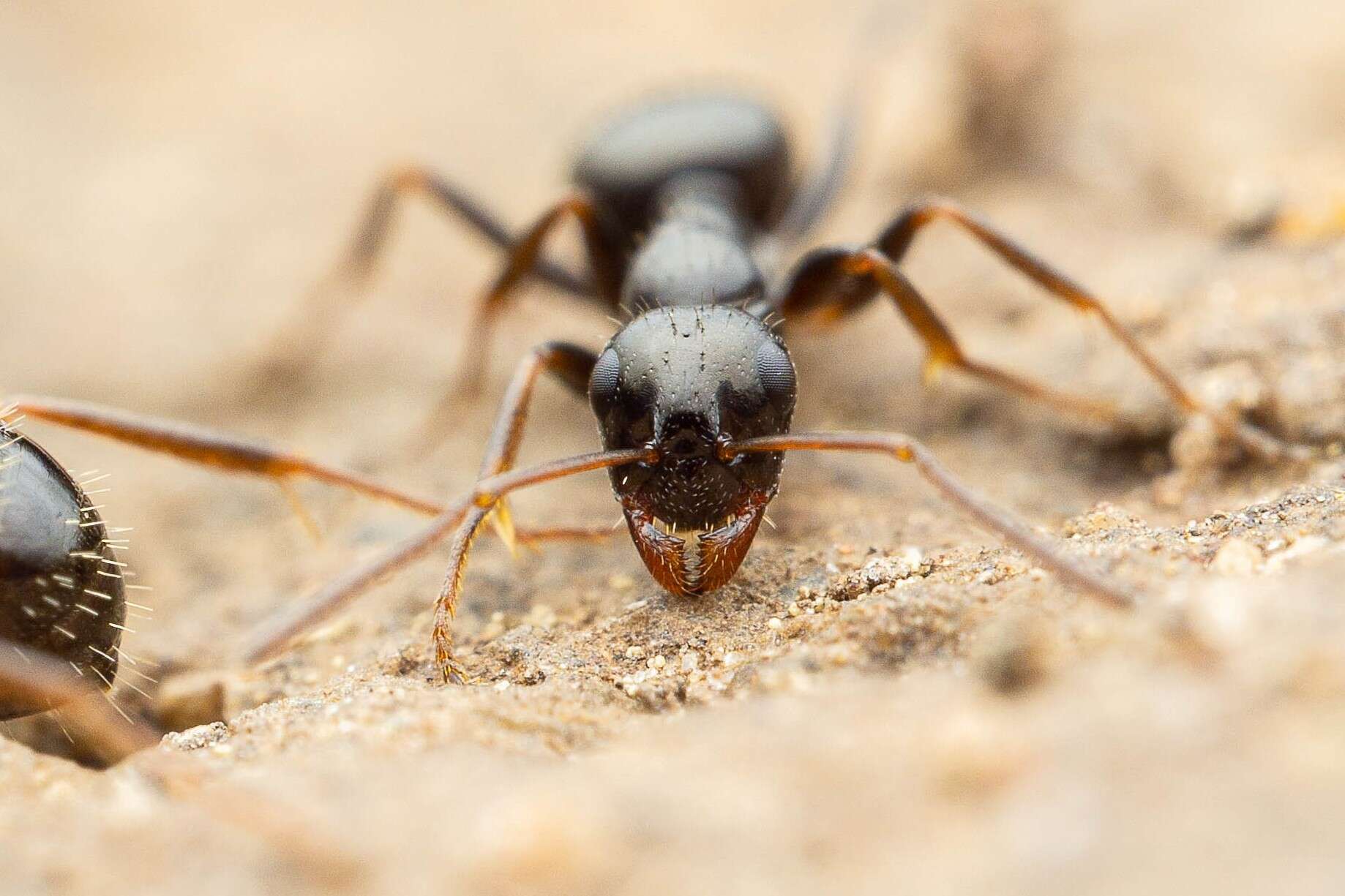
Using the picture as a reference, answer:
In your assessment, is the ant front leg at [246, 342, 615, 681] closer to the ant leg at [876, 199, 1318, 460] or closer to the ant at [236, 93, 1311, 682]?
the ant at [236, 93, 1311, 682]

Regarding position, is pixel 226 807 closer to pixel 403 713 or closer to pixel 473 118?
pixel 403 713

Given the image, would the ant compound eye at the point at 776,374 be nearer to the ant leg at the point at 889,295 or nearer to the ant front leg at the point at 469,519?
the ant front leg at the point at 469,519

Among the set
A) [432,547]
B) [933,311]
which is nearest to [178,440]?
[432,547]

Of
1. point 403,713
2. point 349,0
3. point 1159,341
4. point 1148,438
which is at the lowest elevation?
point 403,713

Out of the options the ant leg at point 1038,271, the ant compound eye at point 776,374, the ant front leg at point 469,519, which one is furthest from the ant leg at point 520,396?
the ant leg at point 1038,271

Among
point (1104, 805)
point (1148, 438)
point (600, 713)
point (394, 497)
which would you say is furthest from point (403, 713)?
point (1148, 438)

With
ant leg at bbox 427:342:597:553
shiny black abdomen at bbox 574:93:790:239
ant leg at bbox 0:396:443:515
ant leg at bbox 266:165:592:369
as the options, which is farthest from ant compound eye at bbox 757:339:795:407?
shiny black abdomen at bbox 574:93:790:239
